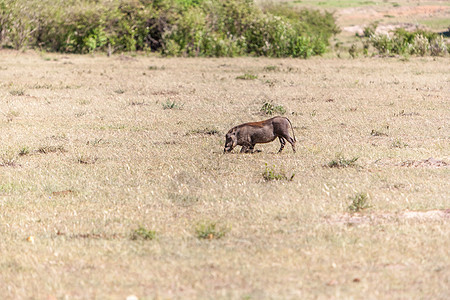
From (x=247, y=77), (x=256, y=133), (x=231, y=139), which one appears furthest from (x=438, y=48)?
(x=231, y=139)

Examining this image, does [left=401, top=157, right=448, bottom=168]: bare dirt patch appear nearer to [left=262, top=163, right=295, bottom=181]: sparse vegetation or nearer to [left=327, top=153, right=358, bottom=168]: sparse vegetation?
[left=327, top=153, right=358, bottom=168]: sparse vegetation

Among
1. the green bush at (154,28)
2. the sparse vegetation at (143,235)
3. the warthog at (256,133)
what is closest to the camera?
the sparse vegetation at (143,235)

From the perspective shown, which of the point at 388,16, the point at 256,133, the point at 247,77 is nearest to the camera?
the point at 256,133

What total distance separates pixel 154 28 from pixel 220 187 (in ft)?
80.1

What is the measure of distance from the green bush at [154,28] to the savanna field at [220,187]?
7330mm

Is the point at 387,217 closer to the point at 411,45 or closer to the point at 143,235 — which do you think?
the point at 143,235

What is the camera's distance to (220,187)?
294 inches

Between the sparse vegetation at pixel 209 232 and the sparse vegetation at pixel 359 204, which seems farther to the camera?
the sparse vegetation at pixel 359 204

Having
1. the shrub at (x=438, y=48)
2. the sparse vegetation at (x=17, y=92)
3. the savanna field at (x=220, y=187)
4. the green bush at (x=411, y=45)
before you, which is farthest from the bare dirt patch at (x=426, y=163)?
the shrub at (x=438, y=48)

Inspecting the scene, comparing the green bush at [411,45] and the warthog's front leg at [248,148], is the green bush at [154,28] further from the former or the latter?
the warthog's front leg at [248,148]

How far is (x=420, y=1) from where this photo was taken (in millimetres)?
67562

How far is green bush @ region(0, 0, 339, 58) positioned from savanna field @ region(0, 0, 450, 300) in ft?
24.0

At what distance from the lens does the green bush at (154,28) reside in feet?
90.6

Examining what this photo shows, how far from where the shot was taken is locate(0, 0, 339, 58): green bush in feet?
90.6
